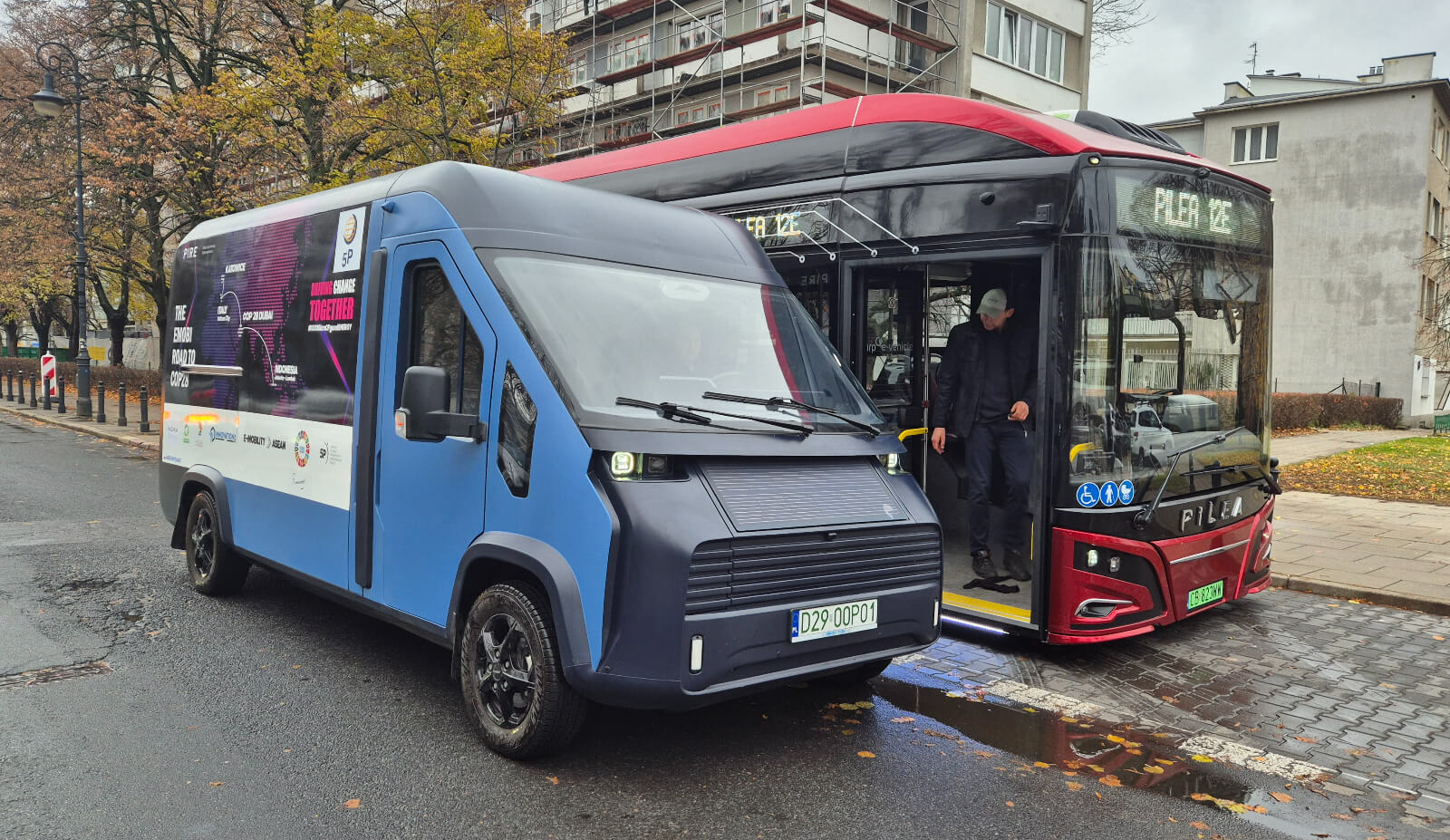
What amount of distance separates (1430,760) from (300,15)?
2401 cm

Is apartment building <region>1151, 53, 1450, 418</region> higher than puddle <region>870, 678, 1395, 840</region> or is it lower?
higher

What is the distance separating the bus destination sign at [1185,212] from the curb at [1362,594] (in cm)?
280

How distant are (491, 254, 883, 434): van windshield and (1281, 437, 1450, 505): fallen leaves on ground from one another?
12.1 meters

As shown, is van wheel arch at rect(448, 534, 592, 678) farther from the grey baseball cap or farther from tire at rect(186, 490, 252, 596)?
the grey baseball cap

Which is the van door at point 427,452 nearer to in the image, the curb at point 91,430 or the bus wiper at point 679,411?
the bus wiper at point 679,411

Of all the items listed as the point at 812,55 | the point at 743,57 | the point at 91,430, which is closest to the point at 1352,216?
the point at 812,55

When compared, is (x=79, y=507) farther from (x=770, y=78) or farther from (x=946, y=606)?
(x=770, y=78)

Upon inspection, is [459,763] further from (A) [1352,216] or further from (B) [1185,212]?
(A) [1352,216]

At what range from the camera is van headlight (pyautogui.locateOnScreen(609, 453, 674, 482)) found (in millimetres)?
3877

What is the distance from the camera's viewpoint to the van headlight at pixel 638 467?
3.88m

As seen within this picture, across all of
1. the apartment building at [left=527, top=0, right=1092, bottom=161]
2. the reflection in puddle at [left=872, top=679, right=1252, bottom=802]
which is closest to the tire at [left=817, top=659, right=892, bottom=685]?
the reflection in puddle at [left=872, top=679, right=1252, bottom=802]

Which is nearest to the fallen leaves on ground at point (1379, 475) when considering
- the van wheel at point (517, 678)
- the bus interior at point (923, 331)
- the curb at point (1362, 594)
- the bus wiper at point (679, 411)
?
the curb at point (1362, 594)

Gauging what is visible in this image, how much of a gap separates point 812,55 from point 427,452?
26.4 metres

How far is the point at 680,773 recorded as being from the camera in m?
4.19
